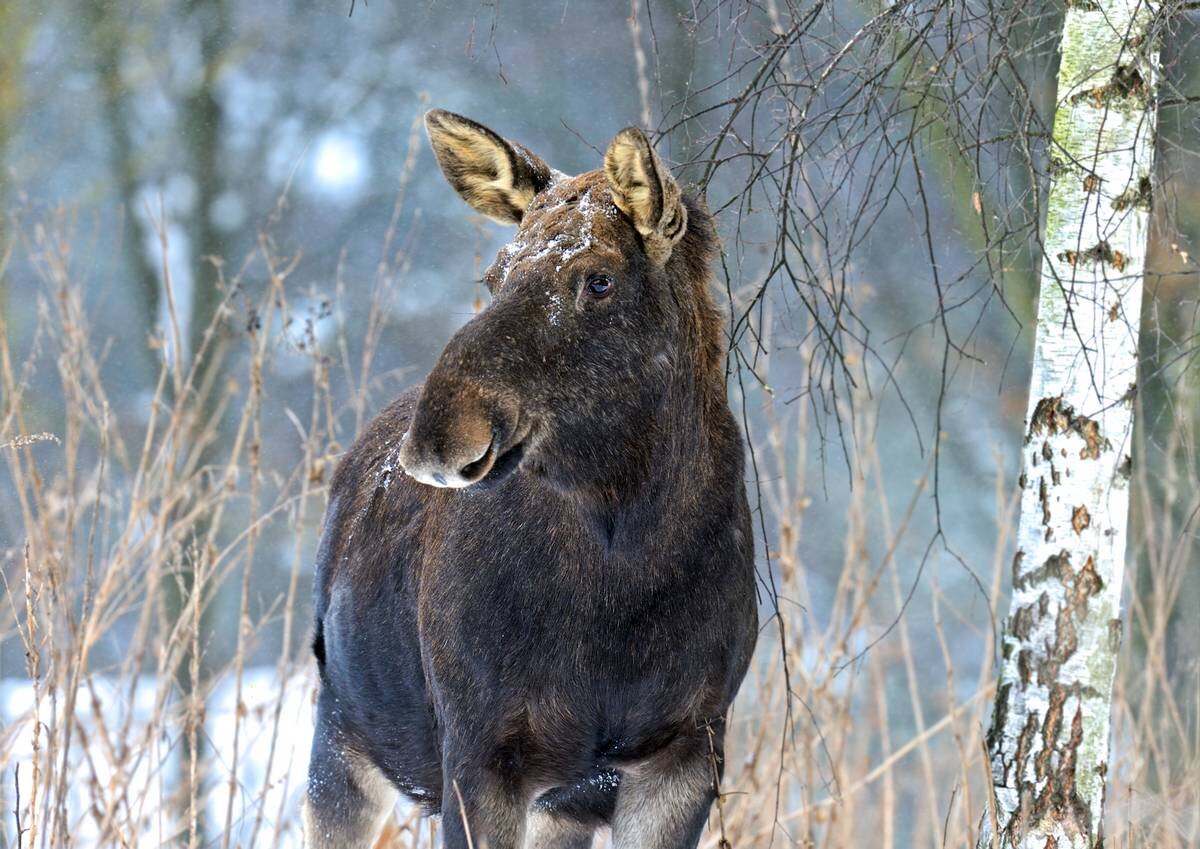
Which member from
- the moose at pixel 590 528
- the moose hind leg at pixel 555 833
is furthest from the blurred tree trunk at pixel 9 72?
the moose at pixel 590 528

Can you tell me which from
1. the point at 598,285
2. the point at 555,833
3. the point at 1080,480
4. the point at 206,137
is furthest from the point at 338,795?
the point at 206,137

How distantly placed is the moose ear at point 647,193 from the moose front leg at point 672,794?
3.34 ft

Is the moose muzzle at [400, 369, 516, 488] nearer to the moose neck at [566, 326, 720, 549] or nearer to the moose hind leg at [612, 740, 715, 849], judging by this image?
the moose neck at [566, 326, 720, 549]

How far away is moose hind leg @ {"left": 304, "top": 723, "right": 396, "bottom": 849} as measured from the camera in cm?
344

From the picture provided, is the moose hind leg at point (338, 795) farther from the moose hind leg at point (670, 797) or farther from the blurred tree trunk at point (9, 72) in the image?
the blurred tree trunk at point (9, 72)

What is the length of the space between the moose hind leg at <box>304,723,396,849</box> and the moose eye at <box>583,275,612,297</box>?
155 cm

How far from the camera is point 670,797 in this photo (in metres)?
2.75

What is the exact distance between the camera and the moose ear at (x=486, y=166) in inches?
111

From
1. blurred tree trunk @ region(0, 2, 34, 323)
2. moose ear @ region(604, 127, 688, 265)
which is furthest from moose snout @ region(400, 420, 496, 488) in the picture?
blurred tree trunk @ region(0, 2, 34, 323)

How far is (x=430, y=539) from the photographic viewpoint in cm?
289

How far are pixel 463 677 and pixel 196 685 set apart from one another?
1.10m

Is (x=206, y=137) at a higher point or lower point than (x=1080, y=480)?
higher

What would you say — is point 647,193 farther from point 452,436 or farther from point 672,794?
point 672,794

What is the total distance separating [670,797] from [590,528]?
0.60 meters
